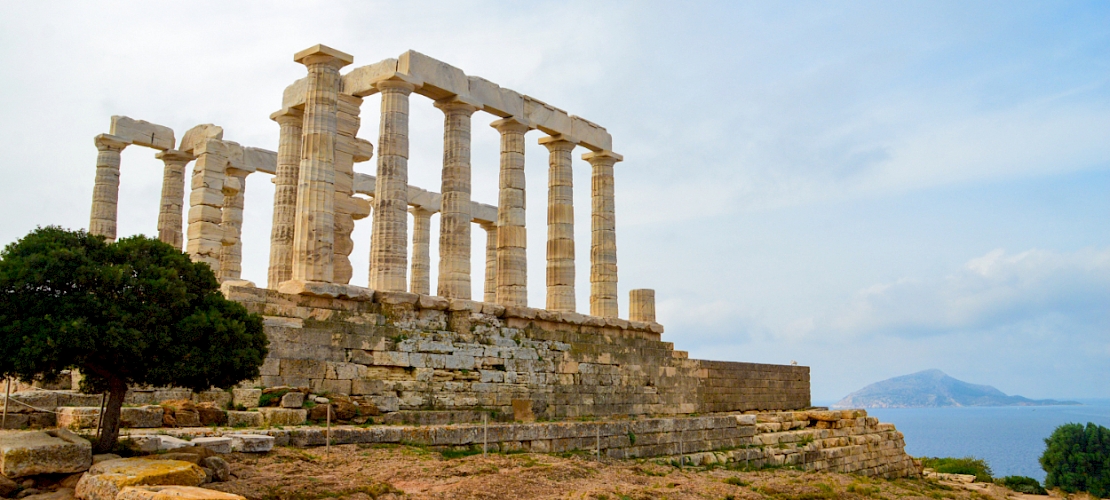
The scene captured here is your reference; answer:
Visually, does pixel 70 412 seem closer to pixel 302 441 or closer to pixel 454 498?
pixel 302 441

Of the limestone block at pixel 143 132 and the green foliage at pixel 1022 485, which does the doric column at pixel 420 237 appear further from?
the green foliage at pixel 1022 485

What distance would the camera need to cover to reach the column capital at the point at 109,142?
26641 mm

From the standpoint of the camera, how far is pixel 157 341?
36.3 ft

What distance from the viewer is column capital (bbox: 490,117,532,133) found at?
25.7 metres

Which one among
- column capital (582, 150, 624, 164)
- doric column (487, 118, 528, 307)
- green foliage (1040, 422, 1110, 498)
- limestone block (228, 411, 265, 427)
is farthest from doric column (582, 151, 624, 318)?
green foliage (1040, 422, 1110, 498)

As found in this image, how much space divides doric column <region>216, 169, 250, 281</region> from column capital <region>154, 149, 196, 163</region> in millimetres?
1437

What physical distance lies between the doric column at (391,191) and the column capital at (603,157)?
836 cm

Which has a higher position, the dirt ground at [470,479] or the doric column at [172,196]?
the doric column at [172,196]

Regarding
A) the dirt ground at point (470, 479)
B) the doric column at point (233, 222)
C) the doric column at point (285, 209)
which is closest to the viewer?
the dirt ground at point (470, 479)

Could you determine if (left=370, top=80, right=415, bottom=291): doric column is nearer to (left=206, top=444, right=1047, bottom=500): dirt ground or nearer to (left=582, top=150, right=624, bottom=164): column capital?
(left=206, top=444, right=1047, bottom=500): dirt ground

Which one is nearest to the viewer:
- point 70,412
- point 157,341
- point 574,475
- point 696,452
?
point 157,341

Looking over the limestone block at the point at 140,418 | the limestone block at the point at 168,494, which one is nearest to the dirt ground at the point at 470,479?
the limestone block at the point at 168,494

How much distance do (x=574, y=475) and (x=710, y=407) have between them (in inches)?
602

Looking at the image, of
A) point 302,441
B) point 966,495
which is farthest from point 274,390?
point 966,495
